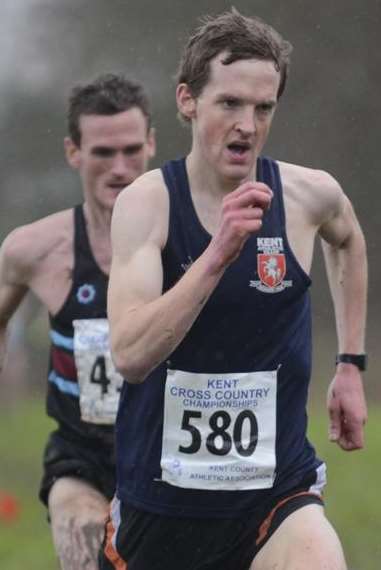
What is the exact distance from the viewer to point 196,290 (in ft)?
14.8

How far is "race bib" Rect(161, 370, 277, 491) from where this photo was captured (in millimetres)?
5008

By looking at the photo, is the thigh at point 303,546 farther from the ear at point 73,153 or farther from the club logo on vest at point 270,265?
the ear at point 73,153

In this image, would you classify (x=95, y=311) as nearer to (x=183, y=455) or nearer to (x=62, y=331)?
(x=62, y=331)

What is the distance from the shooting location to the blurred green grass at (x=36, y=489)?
928 centimetres

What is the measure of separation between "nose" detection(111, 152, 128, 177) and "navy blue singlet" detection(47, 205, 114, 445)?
348mm

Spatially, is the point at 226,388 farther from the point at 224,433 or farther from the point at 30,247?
the point at 30,247

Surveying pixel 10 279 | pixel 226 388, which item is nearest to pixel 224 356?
pixel 226 388

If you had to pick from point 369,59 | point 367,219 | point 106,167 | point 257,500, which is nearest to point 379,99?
point 369,59

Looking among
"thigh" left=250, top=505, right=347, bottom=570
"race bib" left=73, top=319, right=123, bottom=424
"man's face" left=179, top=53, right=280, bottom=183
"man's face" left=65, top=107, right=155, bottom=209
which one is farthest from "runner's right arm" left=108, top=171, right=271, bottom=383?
"man's face" left=65, top=107, right=155, bottom=209

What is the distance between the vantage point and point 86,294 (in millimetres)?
6352

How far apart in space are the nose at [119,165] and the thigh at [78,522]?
4.03ft

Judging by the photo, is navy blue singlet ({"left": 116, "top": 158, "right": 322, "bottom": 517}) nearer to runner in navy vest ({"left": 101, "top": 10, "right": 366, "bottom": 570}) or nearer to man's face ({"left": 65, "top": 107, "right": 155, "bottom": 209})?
runner in navy vest ({"left": 101, "top": 10, "right": 366, "bottom": 570})

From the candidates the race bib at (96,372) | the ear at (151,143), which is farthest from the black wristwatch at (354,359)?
the ear at (151,143)

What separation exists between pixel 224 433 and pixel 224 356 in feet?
0.75
